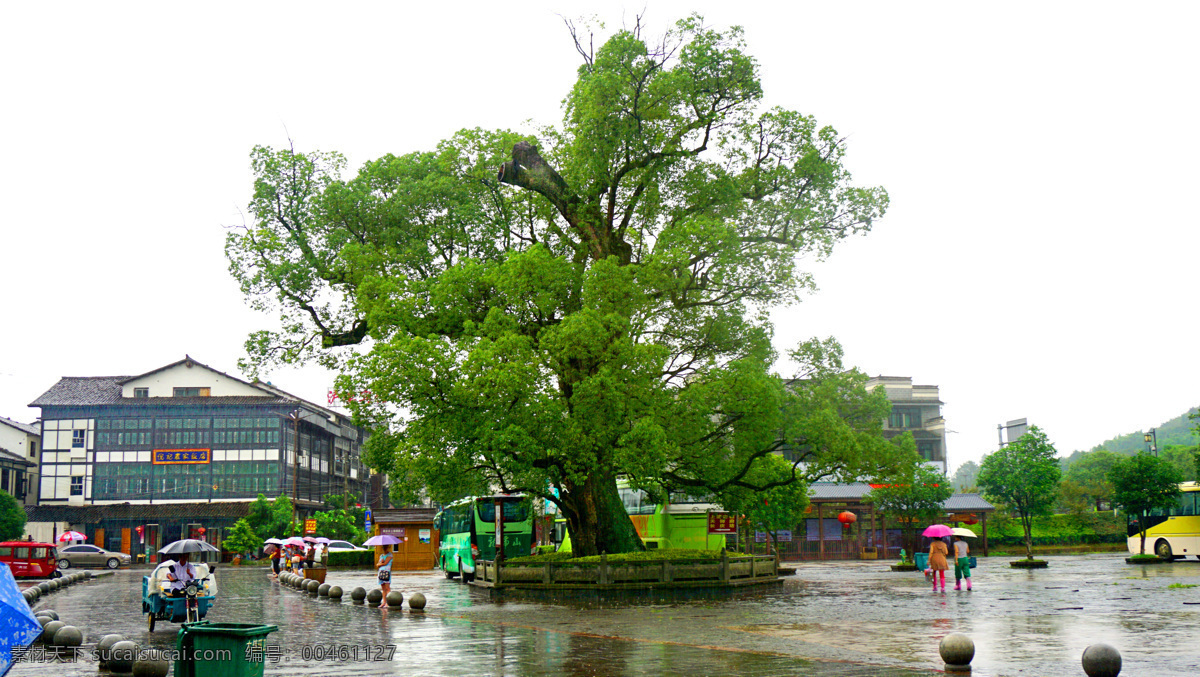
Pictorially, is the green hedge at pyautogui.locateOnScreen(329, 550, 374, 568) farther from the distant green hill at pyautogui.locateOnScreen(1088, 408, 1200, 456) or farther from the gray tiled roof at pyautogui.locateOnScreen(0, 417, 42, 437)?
the distant green hill at pyautogui.locateOnScreen(1088, 408, 1200, 456)

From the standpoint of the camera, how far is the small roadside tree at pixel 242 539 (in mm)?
64812

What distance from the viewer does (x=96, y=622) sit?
71.3 ft

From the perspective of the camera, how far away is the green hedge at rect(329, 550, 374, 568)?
57.8 meters

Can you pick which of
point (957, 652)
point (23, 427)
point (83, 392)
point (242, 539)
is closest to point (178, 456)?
point (83, 392)

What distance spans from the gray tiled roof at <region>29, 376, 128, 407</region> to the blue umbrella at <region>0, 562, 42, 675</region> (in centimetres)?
7519

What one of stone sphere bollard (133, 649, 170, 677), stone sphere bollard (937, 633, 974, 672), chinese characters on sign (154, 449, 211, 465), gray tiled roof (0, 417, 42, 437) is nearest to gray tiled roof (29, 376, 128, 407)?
gray tiled roof (0, 417, 42, 437)

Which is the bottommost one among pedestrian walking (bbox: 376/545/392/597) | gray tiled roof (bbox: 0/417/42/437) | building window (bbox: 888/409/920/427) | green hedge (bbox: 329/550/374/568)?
green hedge (bbox: 329/550/374/568)

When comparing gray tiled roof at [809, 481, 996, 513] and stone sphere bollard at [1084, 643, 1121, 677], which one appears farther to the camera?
gray tiled roof at [809, 481, 996, 513]

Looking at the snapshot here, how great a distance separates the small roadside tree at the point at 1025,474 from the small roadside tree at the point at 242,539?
47.9 meters

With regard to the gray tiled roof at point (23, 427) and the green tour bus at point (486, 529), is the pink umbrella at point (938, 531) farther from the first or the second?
the gray tiled roof at point (23, 427)

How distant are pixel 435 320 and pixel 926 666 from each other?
63.2 ft

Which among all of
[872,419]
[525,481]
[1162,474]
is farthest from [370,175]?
[1162,474]

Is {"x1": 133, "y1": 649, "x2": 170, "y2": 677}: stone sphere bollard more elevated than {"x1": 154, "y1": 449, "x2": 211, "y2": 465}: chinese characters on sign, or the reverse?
{"x1": 154, "y1": 449, "x2": 211, "y2": 465}: chinese characters on sign

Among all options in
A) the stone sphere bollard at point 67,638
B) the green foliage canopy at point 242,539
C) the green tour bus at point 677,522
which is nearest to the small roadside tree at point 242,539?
the green foliage canopy at point 242,539
